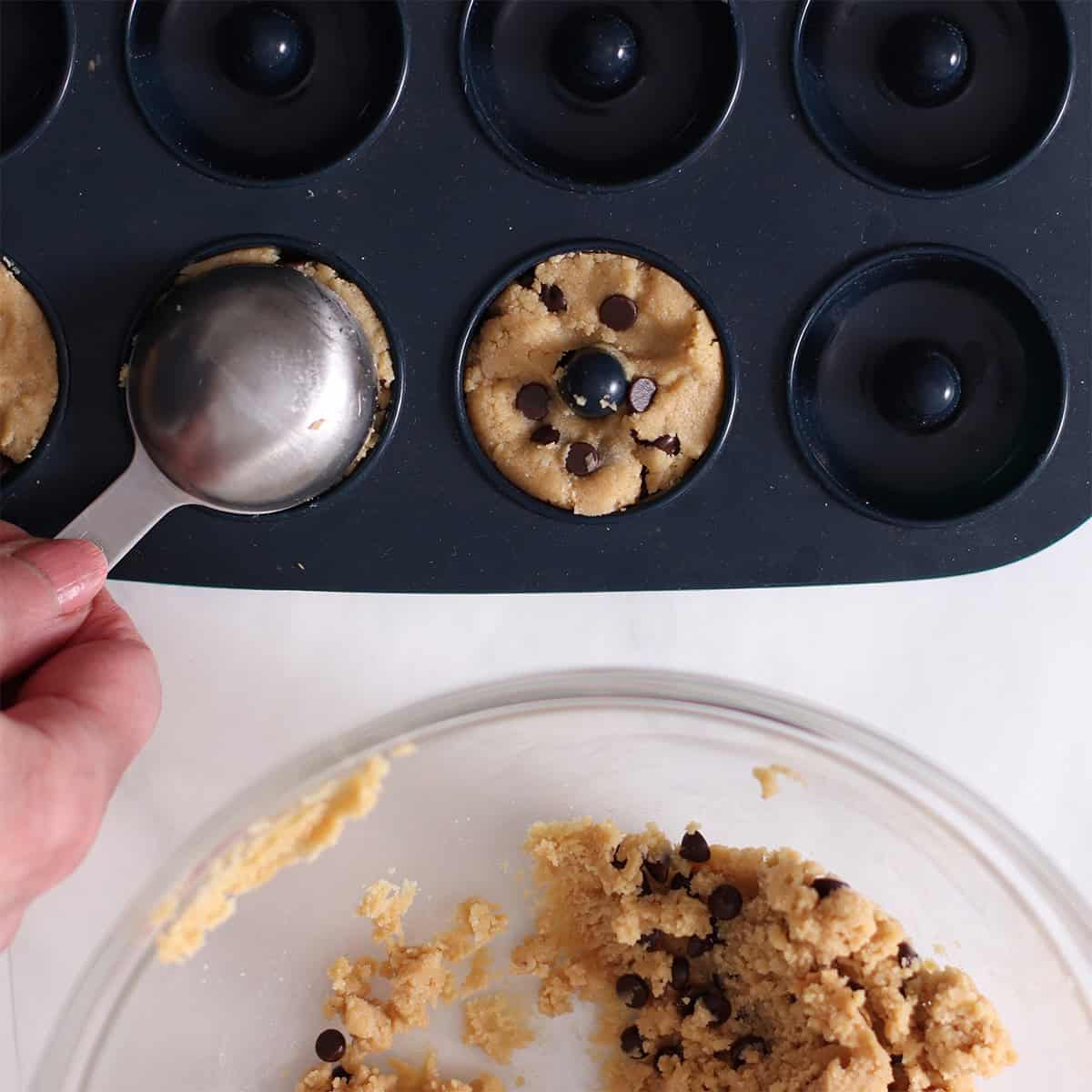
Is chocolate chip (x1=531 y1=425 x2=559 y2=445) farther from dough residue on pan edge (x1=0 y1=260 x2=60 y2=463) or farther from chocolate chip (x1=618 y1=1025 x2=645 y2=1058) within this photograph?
chocolate chip (x1=618 y1=1025 x2=645 y2=1058)

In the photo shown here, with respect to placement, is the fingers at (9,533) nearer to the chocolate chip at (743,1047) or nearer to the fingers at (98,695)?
the fingers at (98,695)

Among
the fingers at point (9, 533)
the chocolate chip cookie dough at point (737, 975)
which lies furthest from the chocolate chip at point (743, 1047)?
the fingers at point (9, 533)

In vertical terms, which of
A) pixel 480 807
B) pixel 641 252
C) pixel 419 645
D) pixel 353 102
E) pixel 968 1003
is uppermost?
pixel 353 102

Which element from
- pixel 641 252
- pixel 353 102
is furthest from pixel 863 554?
pixel 353 102

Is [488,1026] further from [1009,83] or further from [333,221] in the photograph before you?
[1009,83]

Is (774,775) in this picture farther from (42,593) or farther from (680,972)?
(42,593)

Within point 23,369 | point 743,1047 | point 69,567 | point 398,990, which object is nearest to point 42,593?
point 69,567
